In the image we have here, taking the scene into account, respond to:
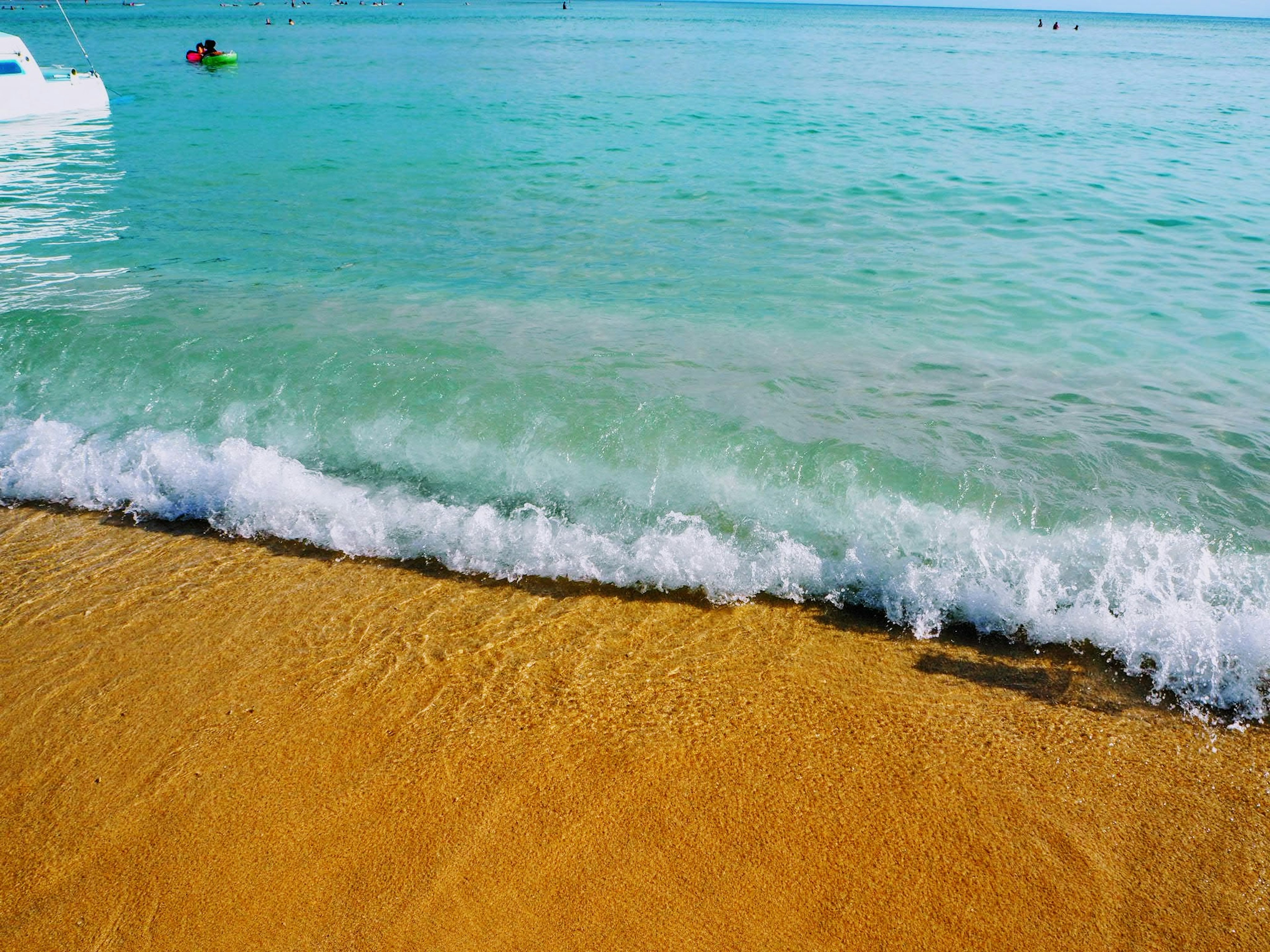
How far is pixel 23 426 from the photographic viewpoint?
6223 millimetres

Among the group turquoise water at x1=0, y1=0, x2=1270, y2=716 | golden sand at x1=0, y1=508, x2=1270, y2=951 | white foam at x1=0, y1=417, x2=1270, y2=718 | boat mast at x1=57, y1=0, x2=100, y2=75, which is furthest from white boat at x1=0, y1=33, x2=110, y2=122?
golden sand at x1=0, y1=508, x2=1270, y2=951

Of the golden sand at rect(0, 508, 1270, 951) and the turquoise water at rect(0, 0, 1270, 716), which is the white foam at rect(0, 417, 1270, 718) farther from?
the golden sand at rect(0, 508, 1270, 951)

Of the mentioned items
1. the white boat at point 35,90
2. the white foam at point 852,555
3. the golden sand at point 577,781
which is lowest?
the golden sand at point 577,781

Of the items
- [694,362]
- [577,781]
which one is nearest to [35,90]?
[694,362]

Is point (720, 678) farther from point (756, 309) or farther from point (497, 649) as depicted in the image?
point (756, 309)

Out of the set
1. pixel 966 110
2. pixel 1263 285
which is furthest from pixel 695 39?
pixel 1263 285

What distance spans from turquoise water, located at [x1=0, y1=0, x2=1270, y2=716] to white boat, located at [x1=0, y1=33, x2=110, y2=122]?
130 inches

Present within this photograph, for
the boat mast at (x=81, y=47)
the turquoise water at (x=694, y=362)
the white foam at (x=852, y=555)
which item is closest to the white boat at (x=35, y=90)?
the boat mast at (x=81, y=47)

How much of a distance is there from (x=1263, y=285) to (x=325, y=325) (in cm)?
1050

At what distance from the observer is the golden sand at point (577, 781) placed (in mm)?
2898

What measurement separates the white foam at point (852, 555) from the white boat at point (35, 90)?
793 inches

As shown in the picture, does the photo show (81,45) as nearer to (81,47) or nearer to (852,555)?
(81,47)

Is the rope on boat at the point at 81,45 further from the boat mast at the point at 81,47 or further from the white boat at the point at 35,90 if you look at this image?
the white boat at the point at 35,90

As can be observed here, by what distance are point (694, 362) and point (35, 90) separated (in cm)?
2241
